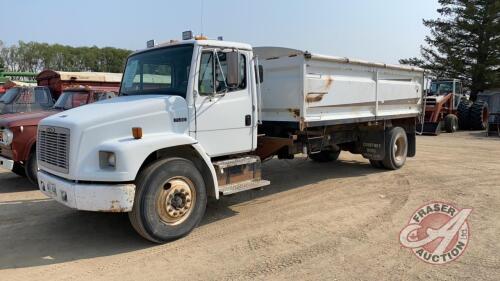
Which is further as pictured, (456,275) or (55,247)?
(55,247)

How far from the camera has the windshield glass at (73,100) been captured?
989 centimetres

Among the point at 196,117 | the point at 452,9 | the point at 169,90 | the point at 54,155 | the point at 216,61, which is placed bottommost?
the point at 54,155

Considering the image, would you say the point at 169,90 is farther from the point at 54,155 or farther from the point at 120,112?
the point at 54,155

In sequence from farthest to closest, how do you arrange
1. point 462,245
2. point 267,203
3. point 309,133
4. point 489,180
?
point 489,180
point 309,133
point 267,203
point 462,245

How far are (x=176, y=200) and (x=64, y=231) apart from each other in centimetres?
167

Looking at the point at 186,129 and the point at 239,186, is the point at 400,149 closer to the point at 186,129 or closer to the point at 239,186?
the point at 239,186

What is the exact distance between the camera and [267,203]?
6.89 m

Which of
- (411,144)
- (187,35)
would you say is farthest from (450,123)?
(187,35)

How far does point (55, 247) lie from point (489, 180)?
7.77 metres

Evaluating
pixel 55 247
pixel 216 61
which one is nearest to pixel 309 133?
pixel 216 61

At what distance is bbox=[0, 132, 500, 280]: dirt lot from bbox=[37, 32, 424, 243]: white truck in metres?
0.51

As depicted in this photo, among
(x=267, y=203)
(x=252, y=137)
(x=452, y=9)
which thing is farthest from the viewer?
(x=452, y=9)

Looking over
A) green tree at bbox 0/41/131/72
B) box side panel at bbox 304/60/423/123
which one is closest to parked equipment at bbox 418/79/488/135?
box side panel at bbox 304/60/423/123

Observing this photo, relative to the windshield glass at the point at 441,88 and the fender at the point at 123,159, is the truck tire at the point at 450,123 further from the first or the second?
the fender at the point at 123,159
